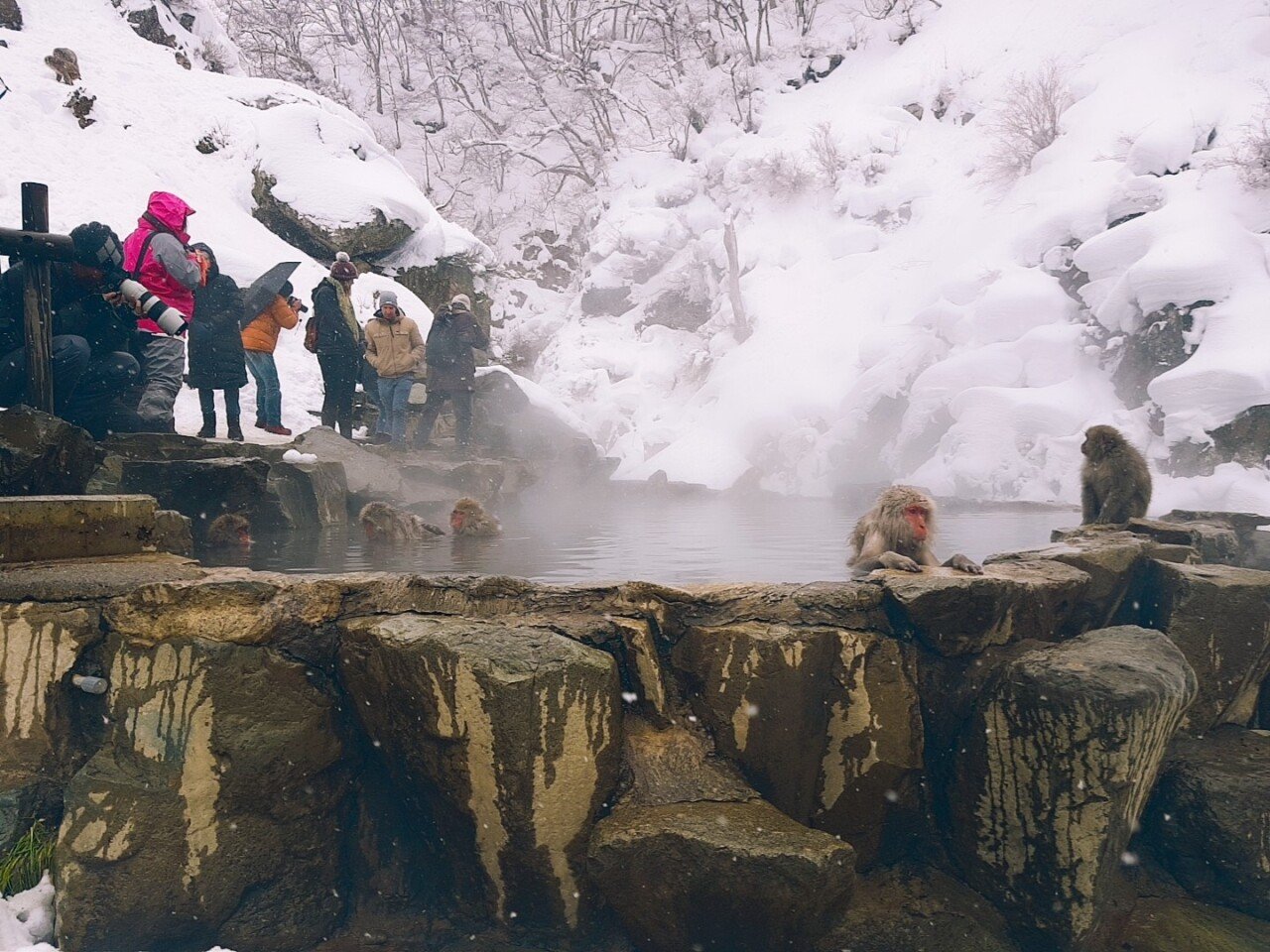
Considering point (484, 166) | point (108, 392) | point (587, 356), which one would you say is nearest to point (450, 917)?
point (108, 392)

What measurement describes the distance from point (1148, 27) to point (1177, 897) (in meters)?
17.6

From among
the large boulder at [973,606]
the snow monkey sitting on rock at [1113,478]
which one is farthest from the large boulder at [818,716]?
the snow monkey sitting on rock at [1113,478]

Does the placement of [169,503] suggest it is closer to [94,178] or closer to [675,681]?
[675,681]

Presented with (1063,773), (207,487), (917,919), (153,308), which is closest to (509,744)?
(917,919)

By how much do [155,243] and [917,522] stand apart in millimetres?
4930

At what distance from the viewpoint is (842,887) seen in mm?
2324

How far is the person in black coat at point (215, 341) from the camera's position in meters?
6.30

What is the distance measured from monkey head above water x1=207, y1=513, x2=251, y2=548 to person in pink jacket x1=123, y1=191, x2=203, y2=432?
39.6 inches

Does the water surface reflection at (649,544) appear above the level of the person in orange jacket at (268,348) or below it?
below

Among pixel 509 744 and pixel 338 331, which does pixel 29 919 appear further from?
pixel 338 331

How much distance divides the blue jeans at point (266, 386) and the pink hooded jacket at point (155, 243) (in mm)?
1822

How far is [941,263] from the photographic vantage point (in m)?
14.6

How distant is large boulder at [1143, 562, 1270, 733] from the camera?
10.0ft

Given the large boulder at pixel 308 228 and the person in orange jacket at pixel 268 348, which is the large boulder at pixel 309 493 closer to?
the person in orange jacket at pixel 268 348
